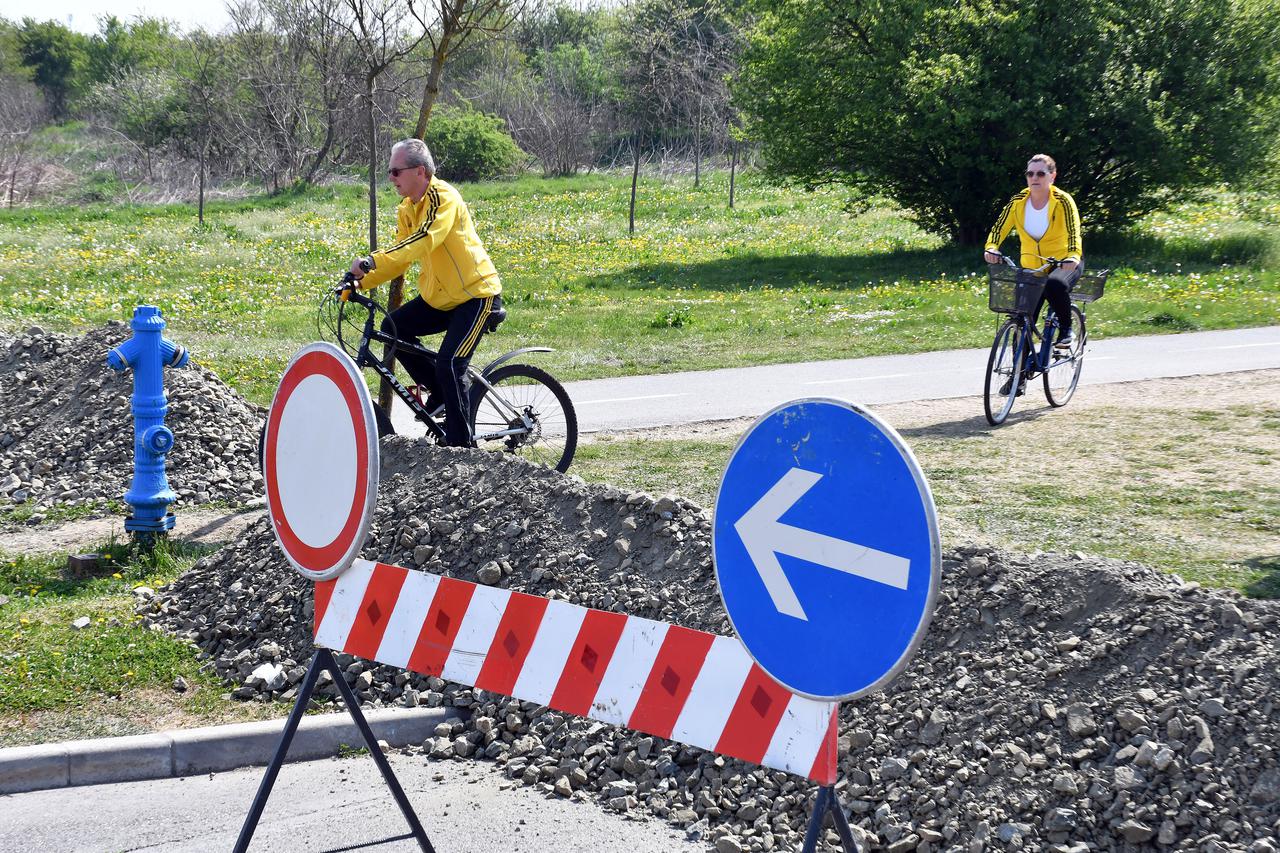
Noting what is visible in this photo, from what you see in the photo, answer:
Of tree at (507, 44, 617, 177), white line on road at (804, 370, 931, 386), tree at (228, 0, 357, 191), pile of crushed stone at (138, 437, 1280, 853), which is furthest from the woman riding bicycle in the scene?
tree at (507, 44, 617, 177)

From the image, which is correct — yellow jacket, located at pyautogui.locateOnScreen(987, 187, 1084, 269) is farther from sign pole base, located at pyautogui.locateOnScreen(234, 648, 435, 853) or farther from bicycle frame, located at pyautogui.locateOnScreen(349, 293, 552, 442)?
sign pole base, located at pyautogui.locateOnScreen(234, 648, 435, 853)

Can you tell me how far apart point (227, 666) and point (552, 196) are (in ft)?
99.3

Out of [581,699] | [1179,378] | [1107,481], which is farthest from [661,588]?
[1179,378]

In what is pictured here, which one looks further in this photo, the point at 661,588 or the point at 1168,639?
the point at 661,588

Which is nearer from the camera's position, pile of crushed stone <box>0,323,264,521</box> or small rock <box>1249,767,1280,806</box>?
small rock <box>1249,767,1280,806</box>

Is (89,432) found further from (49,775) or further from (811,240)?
(811,240)

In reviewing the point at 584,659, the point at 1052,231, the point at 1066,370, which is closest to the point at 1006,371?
the point at 1066,370

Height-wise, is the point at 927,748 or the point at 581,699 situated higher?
the point at 581,699

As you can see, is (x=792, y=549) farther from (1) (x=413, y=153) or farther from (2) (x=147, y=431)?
(2) (x=147, y=431)

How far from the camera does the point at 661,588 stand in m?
5.02

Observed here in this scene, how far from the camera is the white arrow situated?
2.40 m

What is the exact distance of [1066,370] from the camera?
10406 millimetres

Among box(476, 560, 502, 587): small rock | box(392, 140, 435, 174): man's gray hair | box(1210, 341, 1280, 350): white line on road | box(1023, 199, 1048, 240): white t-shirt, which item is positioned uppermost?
box(392, 140, 435, 174): man's gray hair

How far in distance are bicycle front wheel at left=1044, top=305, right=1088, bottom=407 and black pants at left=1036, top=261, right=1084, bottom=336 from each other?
115 millimetres
